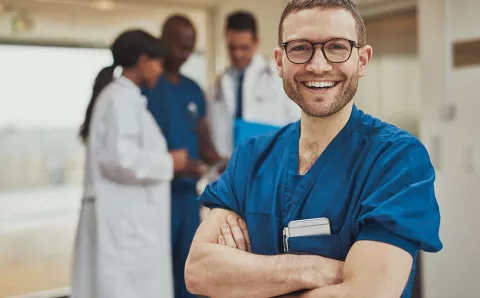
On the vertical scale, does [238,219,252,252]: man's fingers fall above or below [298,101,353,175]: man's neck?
below

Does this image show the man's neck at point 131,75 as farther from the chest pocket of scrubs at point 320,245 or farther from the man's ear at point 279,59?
the chest pocket of scrubs at point 320,245

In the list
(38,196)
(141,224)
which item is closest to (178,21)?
(141,224)

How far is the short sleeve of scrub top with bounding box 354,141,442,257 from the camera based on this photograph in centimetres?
109

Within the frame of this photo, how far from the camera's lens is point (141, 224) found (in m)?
2.50

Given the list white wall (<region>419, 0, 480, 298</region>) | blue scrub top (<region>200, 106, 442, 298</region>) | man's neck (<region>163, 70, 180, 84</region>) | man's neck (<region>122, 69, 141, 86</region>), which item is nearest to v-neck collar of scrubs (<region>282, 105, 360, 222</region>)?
blue scrub top (<region>200, 106, 442, 298</region>)

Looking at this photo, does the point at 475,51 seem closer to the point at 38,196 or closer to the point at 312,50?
the point at 312,50

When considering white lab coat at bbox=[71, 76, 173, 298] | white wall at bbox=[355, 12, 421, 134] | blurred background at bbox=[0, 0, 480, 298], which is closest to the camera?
white lab coat at bbox=[71, 76, 173, 298]

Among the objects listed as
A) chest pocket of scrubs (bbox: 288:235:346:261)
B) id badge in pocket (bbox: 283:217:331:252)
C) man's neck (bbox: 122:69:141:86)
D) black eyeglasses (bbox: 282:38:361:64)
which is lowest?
chest pocket of scrubs (bbox: 288:235:346:261)

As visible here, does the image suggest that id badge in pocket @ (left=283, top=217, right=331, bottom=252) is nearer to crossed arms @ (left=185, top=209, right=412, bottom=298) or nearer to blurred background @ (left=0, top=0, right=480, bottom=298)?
crossed arms @ (left=185, top=209, right=412, bottom=298)

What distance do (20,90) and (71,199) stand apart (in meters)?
0.85

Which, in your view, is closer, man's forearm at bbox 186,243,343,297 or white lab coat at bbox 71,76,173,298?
man's forearm at bbox 186,243,343,297

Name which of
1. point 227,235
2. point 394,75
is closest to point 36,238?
point 394,75

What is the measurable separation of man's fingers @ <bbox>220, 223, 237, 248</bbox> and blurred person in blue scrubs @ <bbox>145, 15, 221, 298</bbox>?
4.61 ft

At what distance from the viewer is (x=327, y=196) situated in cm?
121
